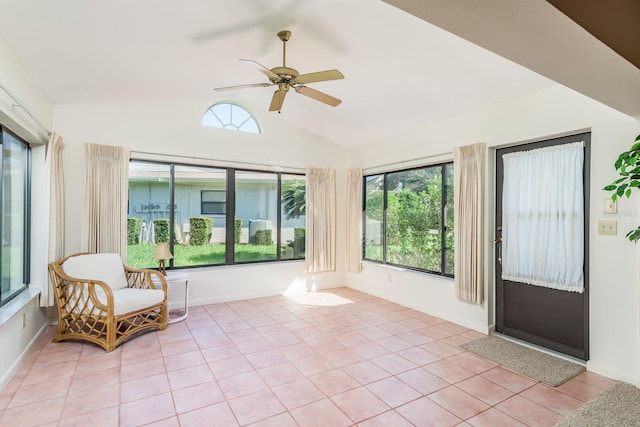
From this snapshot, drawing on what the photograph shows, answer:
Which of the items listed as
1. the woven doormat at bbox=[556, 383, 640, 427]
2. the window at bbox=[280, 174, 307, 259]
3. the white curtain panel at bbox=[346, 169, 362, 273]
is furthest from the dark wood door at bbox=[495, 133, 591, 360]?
the window at bbox=[280, 174, 307, 259]

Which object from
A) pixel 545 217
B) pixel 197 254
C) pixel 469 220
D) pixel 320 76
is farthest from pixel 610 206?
pixel 197 254

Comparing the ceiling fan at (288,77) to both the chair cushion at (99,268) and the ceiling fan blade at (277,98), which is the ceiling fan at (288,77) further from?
the chair cushion at (99,268)

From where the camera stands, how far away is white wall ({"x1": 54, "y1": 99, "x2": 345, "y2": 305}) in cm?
395

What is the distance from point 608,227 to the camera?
2730mm

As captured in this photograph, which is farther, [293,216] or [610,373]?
[293,216]

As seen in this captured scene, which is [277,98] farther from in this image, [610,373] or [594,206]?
[610,373]

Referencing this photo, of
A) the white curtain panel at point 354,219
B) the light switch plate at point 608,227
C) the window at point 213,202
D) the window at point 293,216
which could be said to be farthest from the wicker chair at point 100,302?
the light switch plate at point 608,227

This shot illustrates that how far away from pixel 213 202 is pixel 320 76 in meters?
2.91

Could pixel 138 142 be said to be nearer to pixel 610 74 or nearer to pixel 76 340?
pixel 76 340

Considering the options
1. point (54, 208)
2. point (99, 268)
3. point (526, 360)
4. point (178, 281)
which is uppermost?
point (54, 208)

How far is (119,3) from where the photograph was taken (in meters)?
2.23

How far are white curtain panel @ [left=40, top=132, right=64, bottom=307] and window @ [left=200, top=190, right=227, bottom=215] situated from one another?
163cm

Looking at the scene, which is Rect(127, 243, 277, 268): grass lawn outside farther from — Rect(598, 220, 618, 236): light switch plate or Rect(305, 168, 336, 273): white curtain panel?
Rect(598, 220, 618, 236): light switch plate

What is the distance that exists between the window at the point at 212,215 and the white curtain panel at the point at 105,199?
0.85 ft
